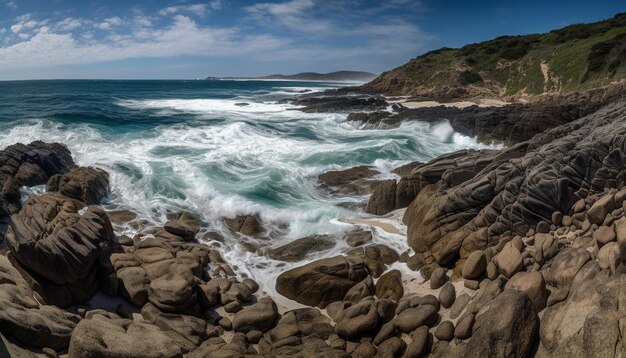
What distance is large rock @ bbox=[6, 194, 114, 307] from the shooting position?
26.0 ft

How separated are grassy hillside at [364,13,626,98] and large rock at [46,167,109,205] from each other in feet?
112

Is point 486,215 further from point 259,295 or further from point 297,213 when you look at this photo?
point 297,213

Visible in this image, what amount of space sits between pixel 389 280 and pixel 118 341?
5292mm

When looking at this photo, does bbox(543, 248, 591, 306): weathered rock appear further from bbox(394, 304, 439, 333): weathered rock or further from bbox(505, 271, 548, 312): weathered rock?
bbox(394, 304, 439, 333): weathered rock

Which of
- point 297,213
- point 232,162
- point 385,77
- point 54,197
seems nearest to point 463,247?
point 297,213

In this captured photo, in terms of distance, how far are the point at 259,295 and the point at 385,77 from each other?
65.3 meters

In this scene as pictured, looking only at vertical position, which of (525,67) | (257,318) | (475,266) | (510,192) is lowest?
(257,318)

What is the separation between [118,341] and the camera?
6.10 metres

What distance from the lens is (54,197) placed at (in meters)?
11.4

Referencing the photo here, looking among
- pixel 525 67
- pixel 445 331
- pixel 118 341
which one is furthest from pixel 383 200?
pixel 525 67

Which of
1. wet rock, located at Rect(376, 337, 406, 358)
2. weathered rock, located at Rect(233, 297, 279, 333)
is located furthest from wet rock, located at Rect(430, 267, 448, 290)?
weathered rock, located at Rect(233, 297, 279, 333)

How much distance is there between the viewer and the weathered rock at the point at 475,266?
7387 millimetres

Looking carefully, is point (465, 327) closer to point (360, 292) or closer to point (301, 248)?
point (360, 292)

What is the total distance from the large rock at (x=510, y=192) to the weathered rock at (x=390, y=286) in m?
1.07
